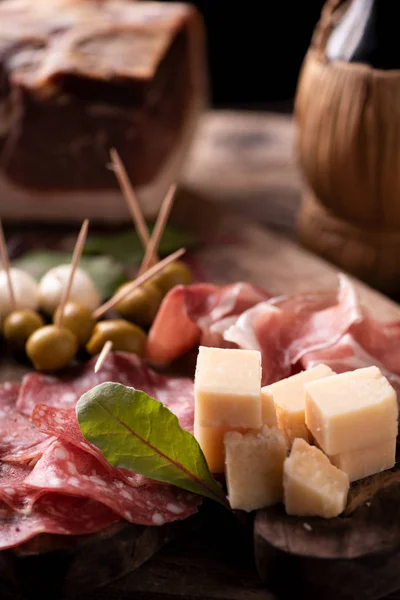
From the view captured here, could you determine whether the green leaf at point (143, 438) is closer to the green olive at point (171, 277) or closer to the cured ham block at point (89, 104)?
the green olive at point (171, 277)

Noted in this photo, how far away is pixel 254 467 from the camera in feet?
3.90

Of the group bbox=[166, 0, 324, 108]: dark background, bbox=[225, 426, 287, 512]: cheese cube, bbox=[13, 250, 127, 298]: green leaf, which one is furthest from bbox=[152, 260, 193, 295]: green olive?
bbox=[166, 0, 324, 108]: dark background

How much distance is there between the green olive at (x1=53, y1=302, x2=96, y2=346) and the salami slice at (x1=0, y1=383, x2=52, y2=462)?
215 mm

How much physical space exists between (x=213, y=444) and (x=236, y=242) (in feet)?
3.48

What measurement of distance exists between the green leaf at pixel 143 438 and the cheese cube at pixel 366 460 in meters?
0.18

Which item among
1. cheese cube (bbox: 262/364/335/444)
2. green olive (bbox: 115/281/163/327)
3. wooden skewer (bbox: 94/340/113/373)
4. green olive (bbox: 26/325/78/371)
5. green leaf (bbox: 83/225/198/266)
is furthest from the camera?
green leaf (bbox: 83/225/198/266)

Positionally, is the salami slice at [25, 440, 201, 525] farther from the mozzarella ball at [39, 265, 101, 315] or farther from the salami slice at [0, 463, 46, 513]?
the mozzarella ball at [39, 265, 101, 315]

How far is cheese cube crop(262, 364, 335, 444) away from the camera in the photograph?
4.17 feet

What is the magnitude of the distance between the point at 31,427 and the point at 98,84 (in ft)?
3.40

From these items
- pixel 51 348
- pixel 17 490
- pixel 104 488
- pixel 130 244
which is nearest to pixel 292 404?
pixel 104 488

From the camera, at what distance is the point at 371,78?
185cm

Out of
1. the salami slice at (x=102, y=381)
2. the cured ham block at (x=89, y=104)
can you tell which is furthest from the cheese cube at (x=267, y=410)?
the cured ham block at (x=89, y=104)

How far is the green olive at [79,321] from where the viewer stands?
5.61 feet

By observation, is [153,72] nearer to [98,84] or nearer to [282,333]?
[98,84]
